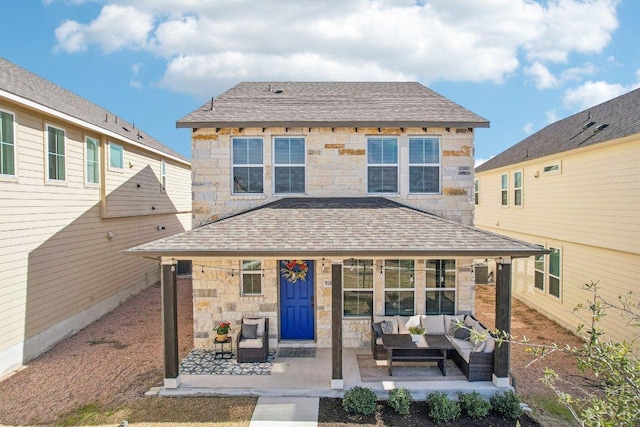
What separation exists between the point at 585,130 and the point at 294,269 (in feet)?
33.9

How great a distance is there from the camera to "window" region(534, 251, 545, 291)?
12.8m

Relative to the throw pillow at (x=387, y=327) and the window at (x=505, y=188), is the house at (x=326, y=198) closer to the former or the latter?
the throw pillow at (x=387, y=327)

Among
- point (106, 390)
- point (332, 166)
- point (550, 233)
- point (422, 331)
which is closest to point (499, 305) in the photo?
point (422, 331)

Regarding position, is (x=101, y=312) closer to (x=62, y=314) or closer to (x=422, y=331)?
(x=62, y=314)

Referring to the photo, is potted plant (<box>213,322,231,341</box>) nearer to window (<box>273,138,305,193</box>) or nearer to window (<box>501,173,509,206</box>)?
window (<box>273,138,305,193</box>)

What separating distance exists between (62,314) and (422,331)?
31.1 ft

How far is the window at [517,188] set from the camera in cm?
1456

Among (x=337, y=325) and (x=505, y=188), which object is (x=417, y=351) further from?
(x=505, y=188)

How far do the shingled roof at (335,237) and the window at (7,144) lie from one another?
3.94 metres

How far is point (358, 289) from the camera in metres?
9.52

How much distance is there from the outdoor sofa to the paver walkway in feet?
7.48

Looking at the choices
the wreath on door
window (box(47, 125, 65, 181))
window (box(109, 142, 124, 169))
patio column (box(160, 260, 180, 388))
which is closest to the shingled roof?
patio column (box(160, 260, 180, 388))

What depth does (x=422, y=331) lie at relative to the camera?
815 cm

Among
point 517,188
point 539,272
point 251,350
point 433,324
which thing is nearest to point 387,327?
point 433,324
